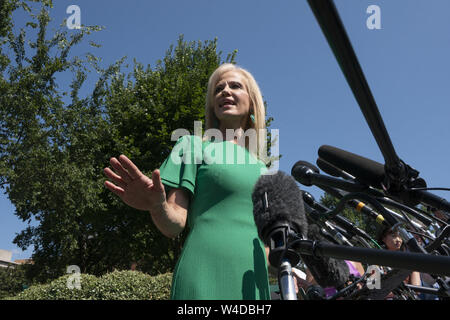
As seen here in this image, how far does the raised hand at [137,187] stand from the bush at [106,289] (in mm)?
8893

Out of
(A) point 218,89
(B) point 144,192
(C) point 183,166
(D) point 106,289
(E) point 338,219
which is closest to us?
(B) point 144,192

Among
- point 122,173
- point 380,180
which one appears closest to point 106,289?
point 122,173

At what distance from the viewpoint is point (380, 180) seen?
117 centimetres

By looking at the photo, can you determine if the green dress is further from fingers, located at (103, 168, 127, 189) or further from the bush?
the bush

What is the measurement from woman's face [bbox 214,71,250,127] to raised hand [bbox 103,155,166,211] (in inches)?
30.7

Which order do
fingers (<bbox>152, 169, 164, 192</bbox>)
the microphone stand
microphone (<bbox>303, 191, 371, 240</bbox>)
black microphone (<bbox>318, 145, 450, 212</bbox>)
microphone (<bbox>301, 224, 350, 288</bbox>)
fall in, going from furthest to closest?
1. microphone (<bbox>303, 191, 371, 240</bbox>)
2. fingers (<bbox>152, 169, 164, 192</bbox>)
3. microphone (<bbox>301, 224, 350, 288</bbox>)
4. black microphone (<bbox>318, 145, 450, 212</bbox>)
5. the microphone stand

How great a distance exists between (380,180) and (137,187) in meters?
0.92

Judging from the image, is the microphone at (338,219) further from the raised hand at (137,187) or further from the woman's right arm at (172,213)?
the raised hand at (137,187)

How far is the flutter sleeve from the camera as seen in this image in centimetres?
162

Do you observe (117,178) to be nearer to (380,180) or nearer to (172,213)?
(172,213)

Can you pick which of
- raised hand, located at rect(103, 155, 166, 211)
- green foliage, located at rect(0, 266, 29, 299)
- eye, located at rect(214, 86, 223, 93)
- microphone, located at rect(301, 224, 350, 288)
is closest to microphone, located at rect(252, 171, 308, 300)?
microphone, located at rect(301, 224, 350, 288)

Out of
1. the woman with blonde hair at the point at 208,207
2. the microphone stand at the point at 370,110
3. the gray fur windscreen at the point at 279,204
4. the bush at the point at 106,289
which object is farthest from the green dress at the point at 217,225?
the bush at the point at 106,289

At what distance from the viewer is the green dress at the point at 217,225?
1.38 meters
